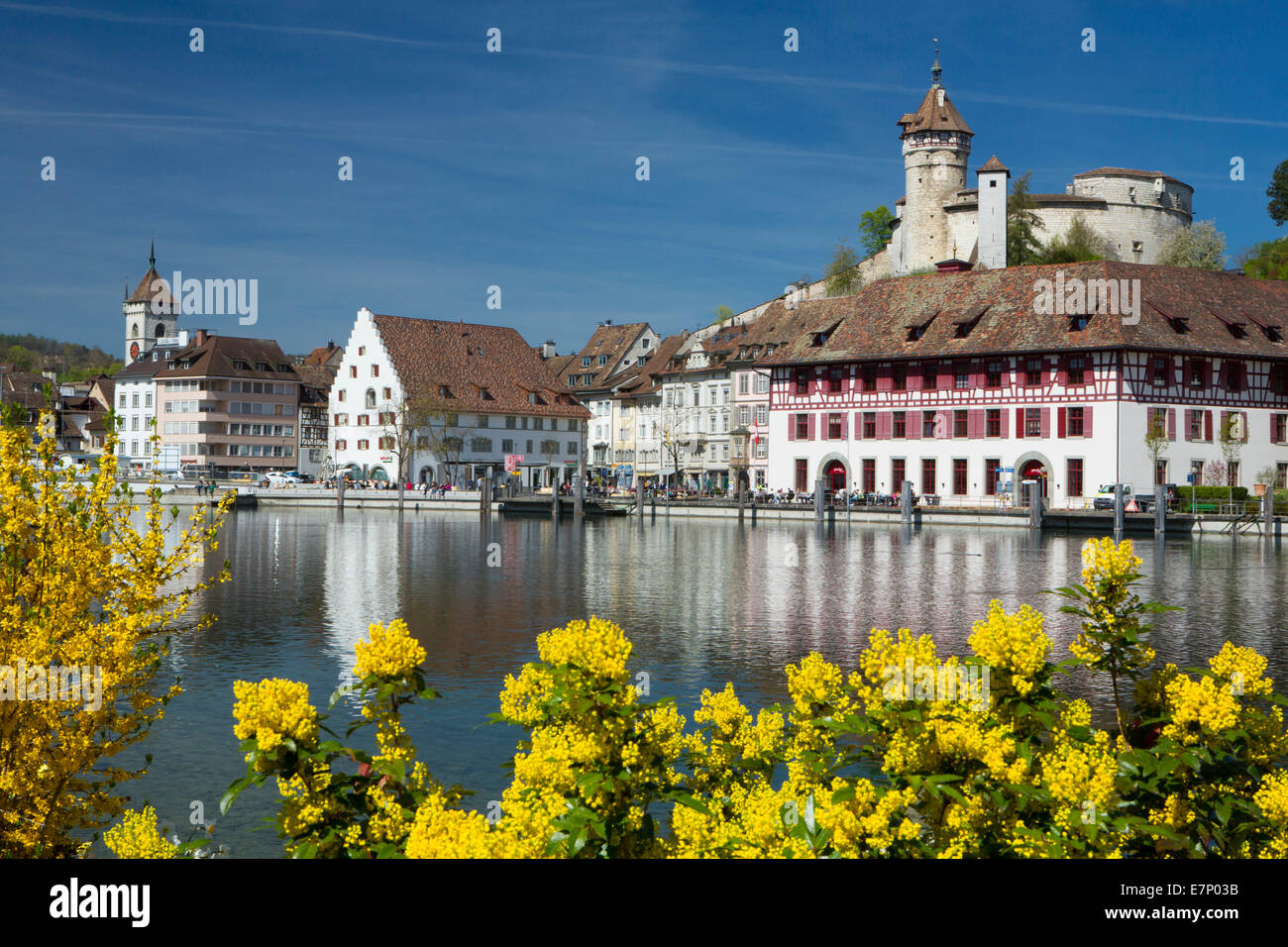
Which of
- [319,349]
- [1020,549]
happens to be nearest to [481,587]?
[1020,549]

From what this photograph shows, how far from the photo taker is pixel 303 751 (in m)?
5.80

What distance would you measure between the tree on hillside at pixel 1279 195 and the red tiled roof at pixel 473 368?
221 ft

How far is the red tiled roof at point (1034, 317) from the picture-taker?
75.6m

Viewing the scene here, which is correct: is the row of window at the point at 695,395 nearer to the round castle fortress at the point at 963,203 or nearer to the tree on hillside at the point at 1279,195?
the round castle fortress at the point at 963,203

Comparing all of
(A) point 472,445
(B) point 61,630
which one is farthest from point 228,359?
(B) point 61,630

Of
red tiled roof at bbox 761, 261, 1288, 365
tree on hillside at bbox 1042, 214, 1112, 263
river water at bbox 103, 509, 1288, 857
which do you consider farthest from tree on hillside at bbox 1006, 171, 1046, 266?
river water at bbox 103, 509, 1288, 857

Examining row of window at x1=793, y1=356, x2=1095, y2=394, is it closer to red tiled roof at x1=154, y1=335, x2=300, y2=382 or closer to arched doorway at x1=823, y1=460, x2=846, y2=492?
arched doorway at x1=823, y1=460, x2=846, y2=492

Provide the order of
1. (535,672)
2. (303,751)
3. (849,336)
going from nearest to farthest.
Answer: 1. (303,751)
2. (535,672)
3. (849,336)

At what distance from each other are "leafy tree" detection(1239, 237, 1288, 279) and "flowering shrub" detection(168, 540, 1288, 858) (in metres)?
107

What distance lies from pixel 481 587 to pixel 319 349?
142 m

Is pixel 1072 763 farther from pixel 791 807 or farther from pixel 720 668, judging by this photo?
pixel 720 668

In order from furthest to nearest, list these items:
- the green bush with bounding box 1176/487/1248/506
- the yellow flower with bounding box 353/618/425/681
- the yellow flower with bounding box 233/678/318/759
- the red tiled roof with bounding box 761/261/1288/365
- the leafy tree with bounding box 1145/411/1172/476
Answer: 1. the red tiled roof with bounding box 761/261/1288/365
2. the leafy tree with bounding box 1145/411/1172/476
3. the green bush with bounding box 1176/487/1248/506
4. the yellow flower with bounding box 353/618/425/681
5. the yellow flower with bounding box 233/678/318/759

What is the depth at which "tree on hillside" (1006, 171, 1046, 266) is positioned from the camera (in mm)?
108938
